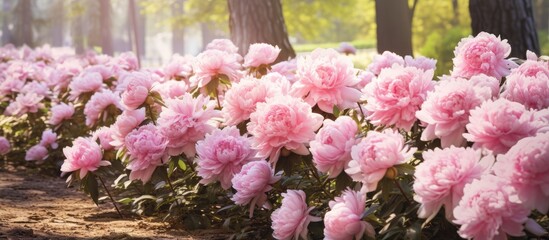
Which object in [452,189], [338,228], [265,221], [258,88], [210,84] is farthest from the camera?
[210,84]

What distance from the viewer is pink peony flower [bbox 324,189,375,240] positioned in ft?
9.31

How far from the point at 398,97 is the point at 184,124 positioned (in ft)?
4.42

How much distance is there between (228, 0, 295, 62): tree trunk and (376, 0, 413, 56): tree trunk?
128cm

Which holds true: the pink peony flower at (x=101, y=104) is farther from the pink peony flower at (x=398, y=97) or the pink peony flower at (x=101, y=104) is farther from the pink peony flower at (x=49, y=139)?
the pink peony flower at (x=398, y=97)

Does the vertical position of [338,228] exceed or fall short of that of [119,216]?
it exceeds it

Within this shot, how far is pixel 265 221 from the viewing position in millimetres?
4191

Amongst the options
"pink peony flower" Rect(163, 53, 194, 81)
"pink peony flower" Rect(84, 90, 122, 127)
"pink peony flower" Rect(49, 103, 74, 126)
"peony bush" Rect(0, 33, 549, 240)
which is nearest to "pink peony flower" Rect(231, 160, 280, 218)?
"peony bush" Rect(0, 33, 549, 240)

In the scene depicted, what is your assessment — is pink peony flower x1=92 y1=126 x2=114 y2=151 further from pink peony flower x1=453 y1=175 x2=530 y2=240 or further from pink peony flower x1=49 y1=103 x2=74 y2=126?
pink peony flower x1=453 y1=175 x2=530 y2=240

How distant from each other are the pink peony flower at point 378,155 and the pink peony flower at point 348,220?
0.16m

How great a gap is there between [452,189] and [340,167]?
648 millimetres

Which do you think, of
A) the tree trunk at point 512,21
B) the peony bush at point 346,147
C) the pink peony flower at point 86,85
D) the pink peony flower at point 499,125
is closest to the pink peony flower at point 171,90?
the peony bush at point 346,147

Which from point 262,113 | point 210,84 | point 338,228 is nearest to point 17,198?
point 210,84

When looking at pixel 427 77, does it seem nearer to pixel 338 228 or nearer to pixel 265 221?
pixel 338 228

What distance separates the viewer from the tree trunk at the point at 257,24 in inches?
325
